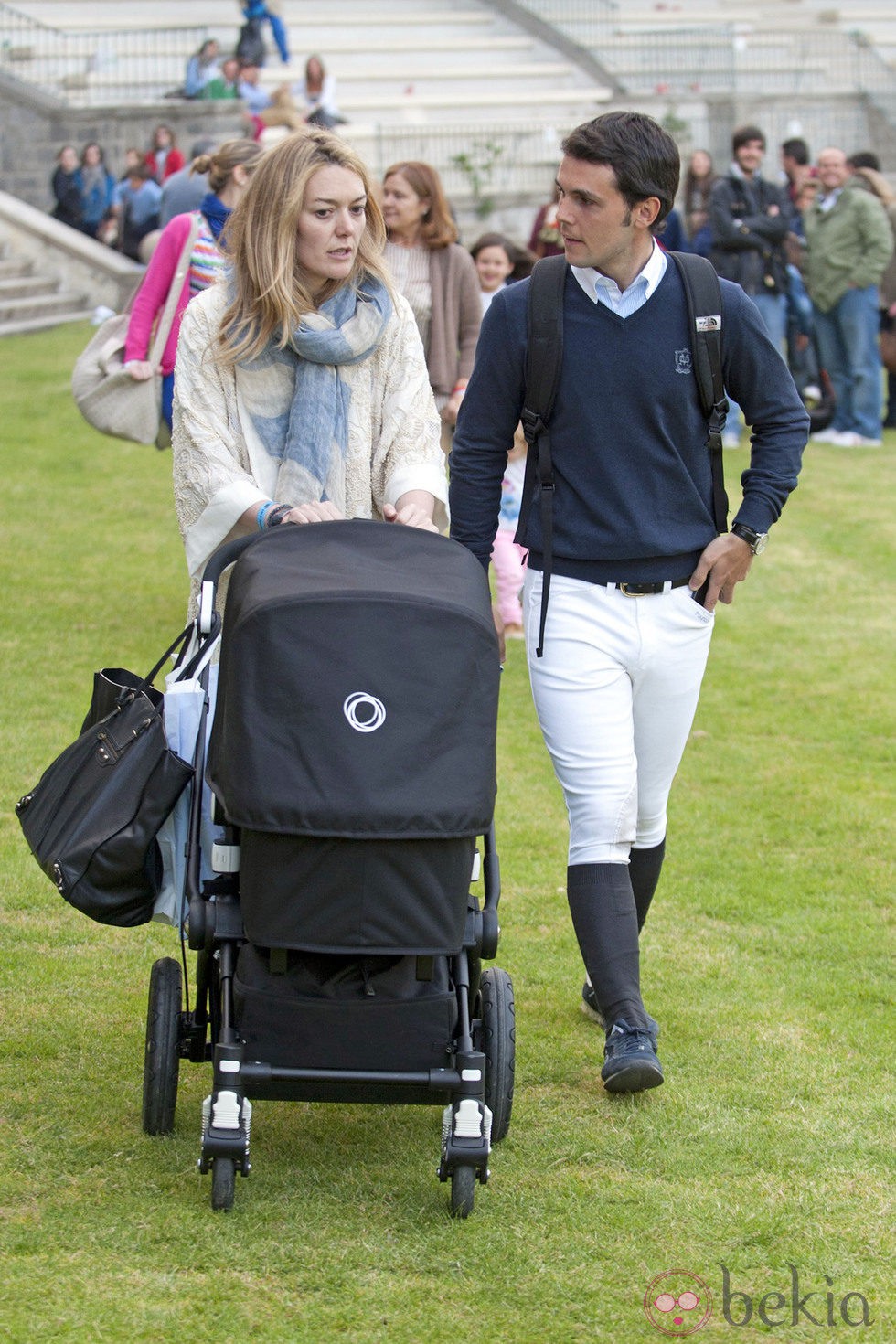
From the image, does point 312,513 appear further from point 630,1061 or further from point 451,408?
point 451,408

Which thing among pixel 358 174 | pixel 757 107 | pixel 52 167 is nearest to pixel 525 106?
pixel 757 107

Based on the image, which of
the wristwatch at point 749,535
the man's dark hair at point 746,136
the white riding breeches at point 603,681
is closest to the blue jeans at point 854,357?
the man's dark hair at point 746,136

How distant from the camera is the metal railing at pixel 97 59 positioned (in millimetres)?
27312

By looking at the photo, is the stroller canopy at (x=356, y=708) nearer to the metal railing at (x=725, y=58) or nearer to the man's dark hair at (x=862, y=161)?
the man's dark hair at (x=862, y=161)

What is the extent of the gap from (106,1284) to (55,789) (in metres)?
1.05

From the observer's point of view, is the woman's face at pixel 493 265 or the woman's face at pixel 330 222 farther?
the woman's face at pixel 493 265

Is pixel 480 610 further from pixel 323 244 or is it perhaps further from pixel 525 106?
pixel 525 106

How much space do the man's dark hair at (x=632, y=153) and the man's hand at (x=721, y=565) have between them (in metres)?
0.76

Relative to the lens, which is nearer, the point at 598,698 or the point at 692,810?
the point at 598,698

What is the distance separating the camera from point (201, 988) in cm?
383

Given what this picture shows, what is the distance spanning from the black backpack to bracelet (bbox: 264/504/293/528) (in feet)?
1.94

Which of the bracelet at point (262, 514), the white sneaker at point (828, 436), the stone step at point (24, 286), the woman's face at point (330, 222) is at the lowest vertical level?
the white sneaker at point (828, 436)

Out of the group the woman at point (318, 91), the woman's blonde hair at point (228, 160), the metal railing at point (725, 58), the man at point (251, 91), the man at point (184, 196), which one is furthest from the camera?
the metal railing at point (725, 58)

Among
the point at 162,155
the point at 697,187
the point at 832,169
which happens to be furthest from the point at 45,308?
the point at 832,169
